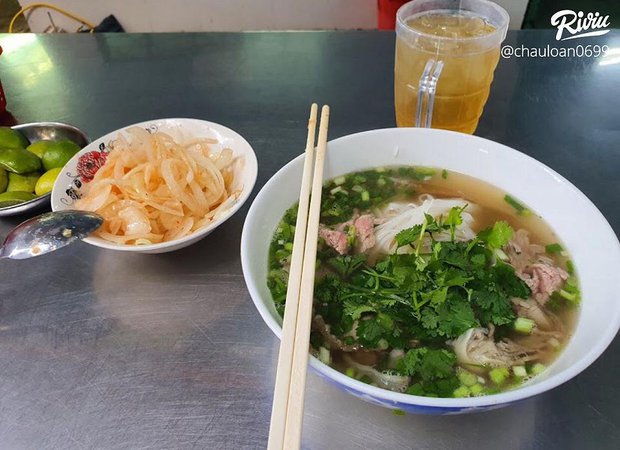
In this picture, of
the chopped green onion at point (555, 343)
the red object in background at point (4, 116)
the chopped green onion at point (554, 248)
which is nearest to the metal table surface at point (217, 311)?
the red object in background at point (4, 116)

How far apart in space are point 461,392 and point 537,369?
157 millimetres

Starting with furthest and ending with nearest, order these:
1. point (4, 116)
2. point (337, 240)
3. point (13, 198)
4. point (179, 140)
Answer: point (4, 116), point (179, 140), point (13, 198), point (337, 240)

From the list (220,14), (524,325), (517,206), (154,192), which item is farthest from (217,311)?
(220,14)

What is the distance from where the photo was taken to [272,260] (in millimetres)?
1107

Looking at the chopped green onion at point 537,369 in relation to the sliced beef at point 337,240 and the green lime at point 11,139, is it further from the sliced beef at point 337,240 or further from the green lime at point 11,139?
the green lime at point 11,139

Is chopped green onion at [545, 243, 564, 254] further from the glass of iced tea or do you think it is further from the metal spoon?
the metal spoon

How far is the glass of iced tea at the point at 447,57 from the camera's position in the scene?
145cm

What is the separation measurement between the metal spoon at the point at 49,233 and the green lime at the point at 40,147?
0.42m

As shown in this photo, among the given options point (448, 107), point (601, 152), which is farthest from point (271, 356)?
point (601, 152)

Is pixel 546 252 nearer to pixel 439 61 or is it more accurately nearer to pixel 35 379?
pixel 439 61

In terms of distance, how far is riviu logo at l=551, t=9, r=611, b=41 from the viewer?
95.3 inches

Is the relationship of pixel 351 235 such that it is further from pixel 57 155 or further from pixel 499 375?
pixel 57 155

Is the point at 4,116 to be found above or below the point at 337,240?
below

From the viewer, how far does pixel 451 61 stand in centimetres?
147
